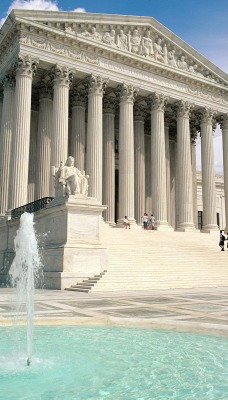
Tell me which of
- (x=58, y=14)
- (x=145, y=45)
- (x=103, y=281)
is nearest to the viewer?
(x=103, y=281)

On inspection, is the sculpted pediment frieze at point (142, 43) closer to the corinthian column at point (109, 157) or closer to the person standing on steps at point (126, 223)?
the corinthian column at point (109, 157)

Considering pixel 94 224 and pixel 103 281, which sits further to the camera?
pixel 94 224

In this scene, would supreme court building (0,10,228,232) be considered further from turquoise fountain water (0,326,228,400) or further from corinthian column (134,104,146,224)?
turquoise fountain water (0,326,228,400)

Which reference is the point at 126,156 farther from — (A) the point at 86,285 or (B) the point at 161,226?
(A) the point at 86,285

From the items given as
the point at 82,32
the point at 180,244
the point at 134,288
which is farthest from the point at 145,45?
the point at 134,288

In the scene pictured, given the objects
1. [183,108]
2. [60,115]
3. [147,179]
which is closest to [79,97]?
[60,115]

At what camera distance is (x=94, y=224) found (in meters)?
24.0

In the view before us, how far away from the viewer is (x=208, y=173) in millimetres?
43312

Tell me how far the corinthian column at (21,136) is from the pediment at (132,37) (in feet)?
12.0

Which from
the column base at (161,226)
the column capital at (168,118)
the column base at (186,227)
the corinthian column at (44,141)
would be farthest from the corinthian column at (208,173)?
the corinthian column at (44,141)

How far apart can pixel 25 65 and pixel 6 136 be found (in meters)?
6.06

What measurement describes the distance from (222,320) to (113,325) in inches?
108

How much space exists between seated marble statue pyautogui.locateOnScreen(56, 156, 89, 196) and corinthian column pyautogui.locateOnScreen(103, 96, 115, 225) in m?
16.1

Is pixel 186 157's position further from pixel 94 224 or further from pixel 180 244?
pixel 94 224
